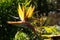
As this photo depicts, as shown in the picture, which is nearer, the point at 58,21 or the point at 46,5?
the point at 58,21

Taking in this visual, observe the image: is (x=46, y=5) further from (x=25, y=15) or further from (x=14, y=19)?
(x=25, y=15)

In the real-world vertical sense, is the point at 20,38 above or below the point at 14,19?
below

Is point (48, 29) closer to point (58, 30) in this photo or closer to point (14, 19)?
point (58, 30)

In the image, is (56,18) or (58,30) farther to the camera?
(56,18)

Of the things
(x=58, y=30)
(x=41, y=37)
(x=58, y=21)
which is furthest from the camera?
(x=58, y=21)

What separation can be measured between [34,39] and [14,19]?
23.4 inches

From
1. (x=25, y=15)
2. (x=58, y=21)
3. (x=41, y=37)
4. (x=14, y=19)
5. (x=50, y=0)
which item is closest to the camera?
(x=25, y=15)

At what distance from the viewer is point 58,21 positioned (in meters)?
4.61

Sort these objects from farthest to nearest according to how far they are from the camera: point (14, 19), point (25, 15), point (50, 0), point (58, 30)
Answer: point (50, 0), point (14, 19), point (58, 30), point (25, 15)

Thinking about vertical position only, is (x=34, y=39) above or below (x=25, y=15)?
below

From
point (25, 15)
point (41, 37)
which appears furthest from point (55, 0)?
point (25, 15)

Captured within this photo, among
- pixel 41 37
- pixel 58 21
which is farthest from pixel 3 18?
pixel 58 21

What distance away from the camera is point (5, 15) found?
3.70 m

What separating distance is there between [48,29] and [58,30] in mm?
213
